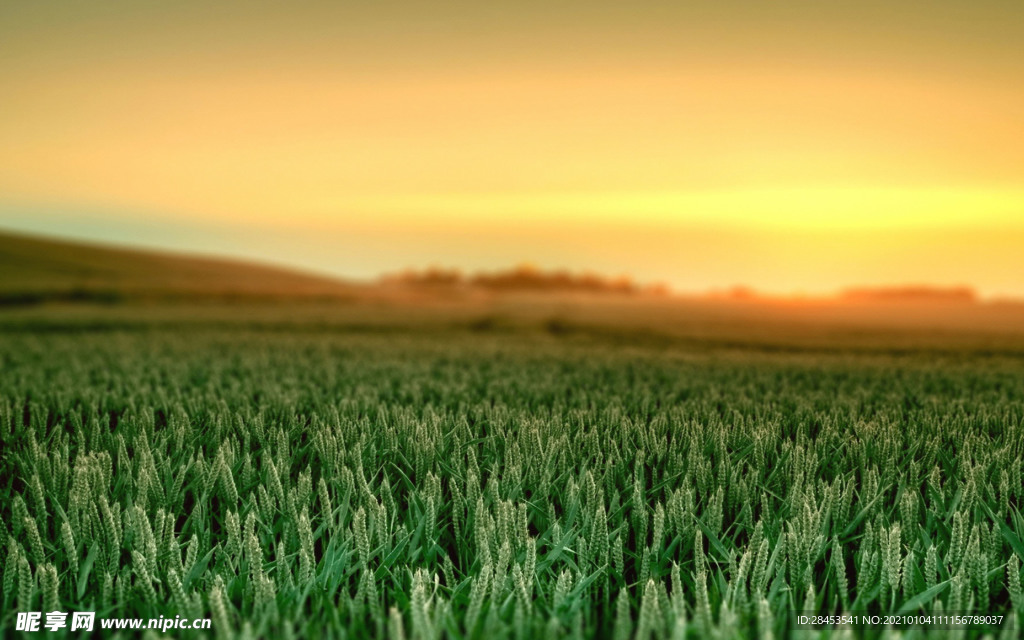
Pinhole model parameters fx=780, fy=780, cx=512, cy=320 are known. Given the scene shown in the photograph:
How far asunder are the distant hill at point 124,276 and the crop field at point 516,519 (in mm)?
34624

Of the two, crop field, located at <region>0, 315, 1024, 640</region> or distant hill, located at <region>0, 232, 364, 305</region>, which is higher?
distant hill, located at <region>0, 232, 364, 305</region>

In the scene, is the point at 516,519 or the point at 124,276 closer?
the point at 516,519

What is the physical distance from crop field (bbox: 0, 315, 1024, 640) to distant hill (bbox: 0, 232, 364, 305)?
3462 centimetres

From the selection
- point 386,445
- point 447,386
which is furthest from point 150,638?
point 447,386

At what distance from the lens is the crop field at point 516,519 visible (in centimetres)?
212

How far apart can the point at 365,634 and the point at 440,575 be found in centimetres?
75

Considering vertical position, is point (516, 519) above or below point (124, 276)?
below

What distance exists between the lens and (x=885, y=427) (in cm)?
435

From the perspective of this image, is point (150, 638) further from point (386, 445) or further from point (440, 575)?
point (386, 445)

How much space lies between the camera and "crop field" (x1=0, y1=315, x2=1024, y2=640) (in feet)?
6.97

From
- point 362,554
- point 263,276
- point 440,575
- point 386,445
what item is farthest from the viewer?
point 263,276

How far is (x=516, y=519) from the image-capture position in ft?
8.21

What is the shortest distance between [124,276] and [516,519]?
46.4m

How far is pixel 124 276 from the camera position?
43.5 meters
